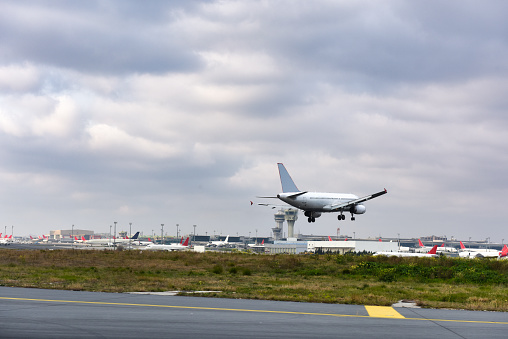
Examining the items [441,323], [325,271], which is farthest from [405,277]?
[441,323]

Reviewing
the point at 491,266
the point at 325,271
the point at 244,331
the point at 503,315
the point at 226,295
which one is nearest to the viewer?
the point at 244,331

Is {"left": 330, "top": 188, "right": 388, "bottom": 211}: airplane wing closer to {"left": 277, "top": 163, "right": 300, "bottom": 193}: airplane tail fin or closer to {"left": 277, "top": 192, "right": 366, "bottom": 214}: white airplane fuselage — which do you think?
{"left": 277, "top": 192, "right": 366, "bottom": 214}: white airplane fuselage

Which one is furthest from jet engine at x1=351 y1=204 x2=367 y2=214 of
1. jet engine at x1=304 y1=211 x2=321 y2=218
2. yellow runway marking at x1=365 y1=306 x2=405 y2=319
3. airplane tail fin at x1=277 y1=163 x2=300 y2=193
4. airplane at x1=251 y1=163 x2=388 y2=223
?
yellow runway marking at x1=365 y1=306 x2=405 y2=319

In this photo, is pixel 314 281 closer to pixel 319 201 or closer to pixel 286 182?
pixel 319 201

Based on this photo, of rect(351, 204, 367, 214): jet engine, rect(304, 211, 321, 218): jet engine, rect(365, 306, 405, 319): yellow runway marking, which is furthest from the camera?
rect(304, 211, 321, 218): jet engine

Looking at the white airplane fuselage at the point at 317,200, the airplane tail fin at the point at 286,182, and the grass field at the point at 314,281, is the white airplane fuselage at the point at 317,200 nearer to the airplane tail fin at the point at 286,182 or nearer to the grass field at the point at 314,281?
the airplane tail fin at the point at 286,182

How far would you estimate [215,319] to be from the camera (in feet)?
53.3

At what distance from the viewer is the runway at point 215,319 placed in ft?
44.9

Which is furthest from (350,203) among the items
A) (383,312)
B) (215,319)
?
(215,319)

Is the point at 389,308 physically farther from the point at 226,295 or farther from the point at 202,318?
the point at 202,318

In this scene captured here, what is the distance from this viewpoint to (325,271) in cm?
4841

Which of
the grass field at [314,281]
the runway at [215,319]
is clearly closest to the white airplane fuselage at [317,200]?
the grass field at [314,281]

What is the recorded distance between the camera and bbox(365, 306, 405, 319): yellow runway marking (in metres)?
18.8

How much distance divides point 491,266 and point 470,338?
139 ft
